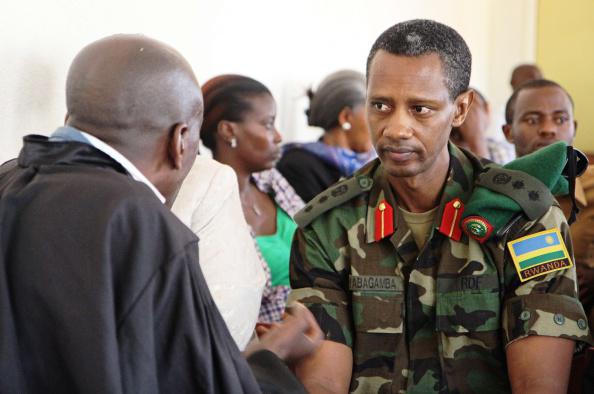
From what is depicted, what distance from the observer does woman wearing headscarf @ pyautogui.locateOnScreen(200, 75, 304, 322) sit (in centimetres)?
302

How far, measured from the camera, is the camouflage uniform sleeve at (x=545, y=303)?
5.67 feet

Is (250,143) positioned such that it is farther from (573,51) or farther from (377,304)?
(573,51)

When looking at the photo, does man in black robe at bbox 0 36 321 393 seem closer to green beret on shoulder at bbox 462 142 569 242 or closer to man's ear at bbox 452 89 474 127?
green beret on shoulder at bbox 462 142 569 242

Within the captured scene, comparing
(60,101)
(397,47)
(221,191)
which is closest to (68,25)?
(60,101)

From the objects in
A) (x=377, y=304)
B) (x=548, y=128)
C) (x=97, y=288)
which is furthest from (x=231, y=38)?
(x=97, y=288)

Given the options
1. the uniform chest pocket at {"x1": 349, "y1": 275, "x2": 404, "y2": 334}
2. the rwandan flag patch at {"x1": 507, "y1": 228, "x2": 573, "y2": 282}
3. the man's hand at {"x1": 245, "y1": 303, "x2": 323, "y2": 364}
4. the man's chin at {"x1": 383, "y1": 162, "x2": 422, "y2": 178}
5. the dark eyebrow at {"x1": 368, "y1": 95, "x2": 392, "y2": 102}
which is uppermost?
the dark eyebrow at {"x1": 368, "y1": 95, "x2": 392, "y2": 102}

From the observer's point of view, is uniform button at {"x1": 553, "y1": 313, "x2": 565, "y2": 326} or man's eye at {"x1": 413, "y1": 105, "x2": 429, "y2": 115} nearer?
uniform button at {"x1": 553, "y1": 313, "x2": 565, "y2": 326}

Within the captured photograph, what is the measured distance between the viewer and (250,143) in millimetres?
3057

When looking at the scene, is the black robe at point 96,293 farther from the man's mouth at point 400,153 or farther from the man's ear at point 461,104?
the man's ear at point 461,104

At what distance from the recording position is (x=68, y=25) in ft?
7.54

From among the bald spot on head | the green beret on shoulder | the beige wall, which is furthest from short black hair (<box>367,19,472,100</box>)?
the beige wall

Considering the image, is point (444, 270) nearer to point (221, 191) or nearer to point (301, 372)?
point (301, 372)

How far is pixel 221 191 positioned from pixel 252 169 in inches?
35.1

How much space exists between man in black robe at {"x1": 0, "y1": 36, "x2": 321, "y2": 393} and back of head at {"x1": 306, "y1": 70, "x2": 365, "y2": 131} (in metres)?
2.54
